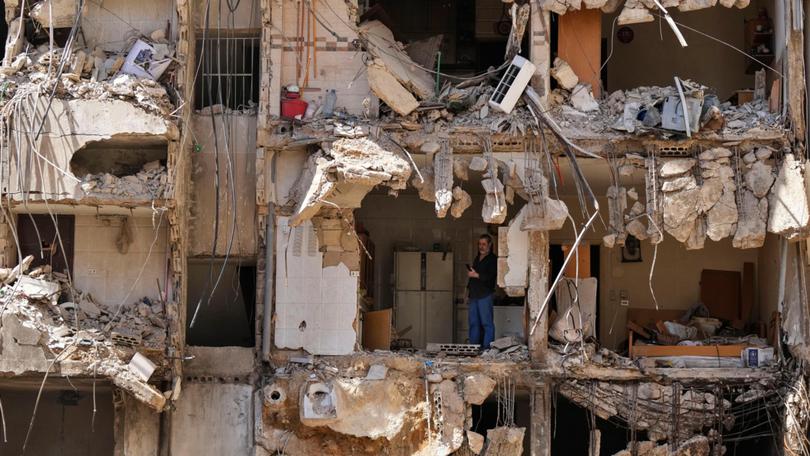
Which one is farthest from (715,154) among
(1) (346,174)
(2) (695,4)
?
(1) (346,174)

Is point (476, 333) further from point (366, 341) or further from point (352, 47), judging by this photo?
point (352, 47)

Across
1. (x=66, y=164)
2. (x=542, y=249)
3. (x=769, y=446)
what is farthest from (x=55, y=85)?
(x=769, y=446)

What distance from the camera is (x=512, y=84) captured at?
21.8 m

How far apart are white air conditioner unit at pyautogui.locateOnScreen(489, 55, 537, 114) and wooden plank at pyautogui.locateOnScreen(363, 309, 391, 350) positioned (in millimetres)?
3379

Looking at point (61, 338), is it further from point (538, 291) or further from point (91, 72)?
point (538, 291)

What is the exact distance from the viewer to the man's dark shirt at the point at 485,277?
74.8ft

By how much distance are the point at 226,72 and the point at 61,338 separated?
468 centimetres

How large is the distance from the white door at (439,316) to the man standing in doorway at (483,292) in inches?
73.0

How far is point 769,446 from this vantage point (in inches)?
904

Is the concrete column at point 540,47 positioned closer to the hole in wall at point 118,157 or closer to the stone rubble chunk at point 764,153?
the stone rubble chunk at point 764,153

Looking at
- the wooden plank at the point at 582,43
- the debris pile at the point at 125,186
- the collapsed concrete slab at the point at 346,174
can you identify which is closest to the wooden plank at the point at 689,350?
the wooden plank at the point at 582,43

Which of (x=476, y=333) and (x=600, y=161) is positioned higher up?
(x=600, y=161)

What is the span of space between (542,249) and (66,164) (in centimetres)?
659

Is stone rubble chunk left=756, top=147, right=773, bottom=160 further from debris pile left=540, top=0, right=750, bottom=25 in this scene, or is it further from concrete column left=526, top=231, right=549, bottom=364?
concrete column left=526, top=231, right=549, bottom=364
